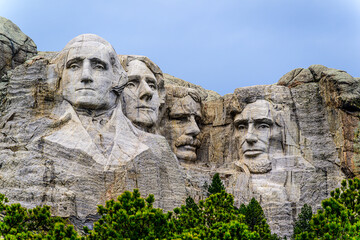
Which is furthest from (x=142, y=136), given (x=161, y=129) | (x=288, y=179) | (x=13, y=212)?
(x=13, y=212)

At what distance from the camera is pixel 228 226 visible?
1808 centimetres

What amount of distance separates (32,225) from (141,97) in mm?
7008

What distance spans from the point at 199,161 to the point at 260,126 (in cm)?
195

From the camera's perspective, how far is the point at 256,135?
25984mm

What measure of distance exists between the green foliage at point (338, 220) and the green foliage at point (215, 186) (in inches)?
148

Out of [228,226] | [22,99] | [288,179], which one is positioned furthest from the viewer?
[288,179]

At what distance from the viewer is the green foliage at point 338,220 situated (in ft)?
61.2

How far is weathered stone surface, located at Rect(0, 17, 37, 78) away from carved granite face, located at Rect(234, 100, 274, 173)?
18.8ft

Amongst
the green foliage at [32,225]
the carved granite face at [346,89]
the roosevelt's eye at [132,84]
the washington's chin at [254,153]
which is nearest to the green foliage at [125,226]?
the green foliage at [32,225]

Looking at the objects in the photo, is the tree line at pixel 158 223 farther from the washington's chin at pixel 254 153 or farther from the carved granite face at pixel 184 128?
the carved granite face at pixel 184 128

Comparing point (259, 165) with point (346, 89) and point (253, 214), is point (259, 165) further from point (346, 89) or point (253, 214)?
point (253, 214)

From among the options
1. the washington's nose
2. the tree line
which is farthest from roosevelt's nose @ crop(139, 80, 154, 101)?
the tree line

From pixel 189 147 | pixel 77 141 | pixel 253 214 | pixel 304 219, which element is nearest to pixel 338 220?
pixel 253 214

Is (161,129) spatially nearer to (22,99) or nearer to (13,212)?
(22,99)
